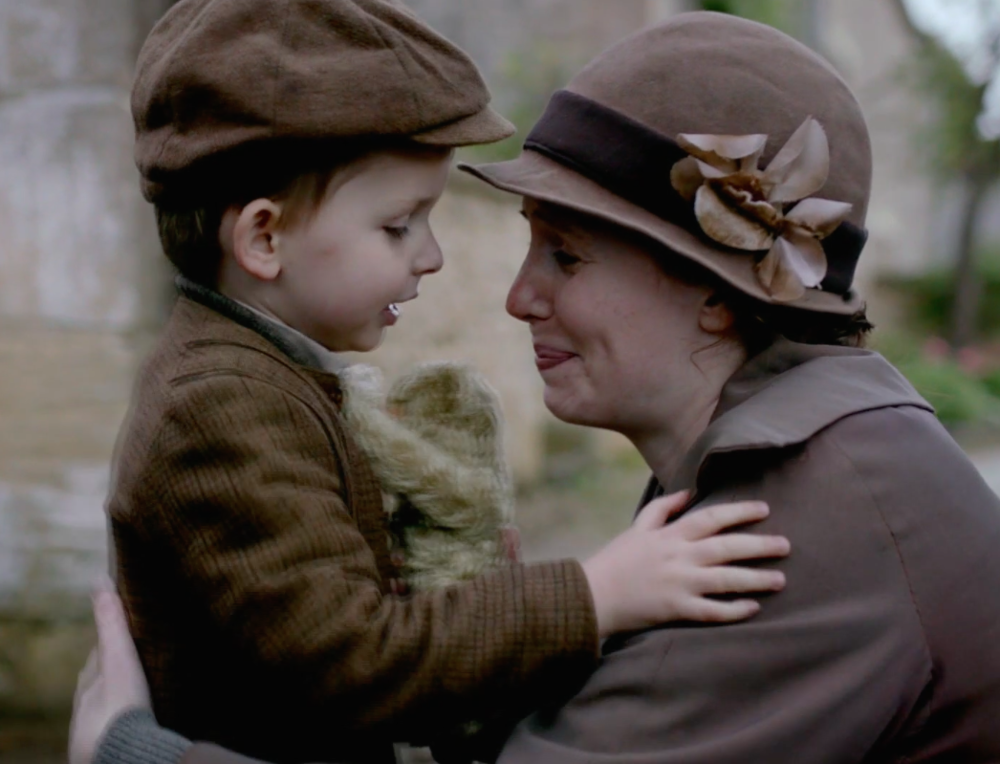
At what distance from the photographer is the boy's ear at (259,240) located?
79.4 inches

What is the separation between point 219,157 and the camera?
1951 millimetres

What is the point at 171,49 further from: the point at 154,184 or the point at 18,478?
the point at 18,478

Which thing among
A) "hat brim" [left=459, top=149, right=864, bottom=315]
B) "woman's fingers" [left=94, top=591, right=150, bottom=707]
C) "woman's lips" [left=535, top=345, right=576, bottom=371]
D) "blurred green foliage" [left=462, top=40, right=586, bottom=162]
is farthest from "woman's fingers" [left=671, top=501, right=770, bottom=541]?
"blurred green foliage" [left=462, top=40, right=586, bottom=162]

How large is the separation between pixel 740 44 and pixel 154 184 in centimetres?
95

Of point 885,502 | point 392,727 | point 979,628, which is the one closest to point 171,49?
point 392,727

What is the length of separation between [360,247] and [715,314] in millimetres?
575

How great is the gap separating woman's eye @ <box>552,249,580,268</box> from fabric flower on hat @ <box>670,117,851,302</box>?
25 centimetres

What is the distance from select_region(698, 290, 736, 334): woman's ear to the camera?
195cm

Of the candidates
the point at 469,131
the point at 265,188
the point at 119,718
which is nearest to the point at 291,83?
the point at 265,188

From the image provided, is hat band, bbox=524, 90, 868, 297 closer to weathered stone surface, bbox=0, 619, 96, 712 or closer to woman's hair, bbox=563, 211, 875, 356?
woman's hair, bbox=563, 211, 875, 356

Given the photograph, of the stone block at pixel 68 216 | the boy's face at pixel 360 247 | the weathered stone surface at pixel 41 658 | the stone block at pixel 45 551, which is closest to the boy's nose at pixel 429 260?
the boy's face at pixel 360 247

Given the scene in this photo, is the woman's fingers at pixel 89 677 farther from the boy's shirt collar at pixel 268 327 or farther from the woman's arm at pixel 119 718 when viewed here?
the boy's shirt collar at pixel 268 327

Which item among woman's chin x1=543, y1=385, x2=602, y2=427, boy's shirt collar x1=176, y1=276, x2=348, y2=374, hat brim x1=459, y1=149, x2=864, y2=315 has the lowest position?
boy's shirt collar x1=176, y1=276, x2=348, y2=374

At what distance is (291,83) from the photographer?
191cm
